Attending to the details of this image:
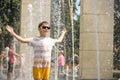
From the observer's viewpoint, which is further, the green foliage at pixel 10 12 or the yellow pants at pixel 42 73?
the green foliage at pixel 10 12

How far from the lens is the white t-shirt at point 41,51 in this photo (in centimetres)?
681

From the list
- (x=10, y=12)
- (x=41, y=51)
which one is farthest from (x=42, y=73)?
(x=10, y=12)

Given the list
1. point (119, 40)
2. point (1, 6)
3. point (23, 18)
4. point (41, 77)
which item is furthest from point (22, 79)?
point (1, 6)

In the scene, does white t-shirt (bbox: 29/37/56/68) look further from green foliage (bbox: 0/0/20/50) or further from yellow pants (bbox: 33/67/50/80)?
green foliage (bbox: 0/0/20/50)

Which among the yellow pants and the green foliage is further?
the green foliage

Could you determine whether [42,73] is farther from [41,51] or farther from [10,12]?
[10,12]

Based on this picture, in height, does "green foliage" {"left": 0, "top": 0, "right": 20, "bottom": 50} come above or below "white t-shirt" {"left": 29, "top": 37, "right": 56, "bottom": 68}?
below

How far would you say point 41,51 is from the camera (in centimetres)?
685

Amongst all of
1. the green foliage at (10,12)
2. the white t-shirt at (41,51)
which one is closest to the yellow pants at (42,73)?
the white t-shirt at (41,51)

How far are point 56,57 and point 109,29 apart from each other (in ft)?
14.7

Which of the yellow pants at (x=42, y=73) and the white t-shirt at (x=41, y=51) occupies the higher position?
the white t-shirt at (x=41, y=51)

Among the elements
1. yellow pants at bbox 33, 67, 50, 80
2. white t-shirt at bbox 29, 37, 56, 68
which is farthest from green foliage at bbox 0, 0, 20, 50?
yellow pants at bbox 33, 67, 50, 80

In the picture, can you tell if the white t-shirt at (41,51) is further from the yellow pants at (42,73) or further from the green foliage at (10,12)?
the green foliage at (10,12)

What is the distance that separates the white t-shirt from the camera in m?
6.81
